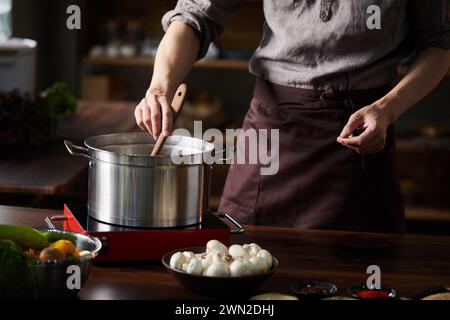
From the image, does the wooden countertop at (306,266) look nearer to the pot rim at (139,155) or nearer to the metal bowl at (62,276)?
the metal bowl at (62,276)

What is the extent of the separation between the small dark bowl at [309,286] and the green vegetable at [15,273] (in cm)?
46

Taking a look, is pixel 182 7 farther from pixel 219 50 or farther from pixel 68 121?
pixel 219 50

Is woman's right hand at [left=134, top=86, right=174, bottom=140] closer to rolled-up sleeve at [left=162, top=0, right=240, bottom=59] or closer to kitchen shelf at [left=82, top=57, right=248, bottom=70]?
rolled-up sleeve at [left=162, top=0, right=240, bottom=59]

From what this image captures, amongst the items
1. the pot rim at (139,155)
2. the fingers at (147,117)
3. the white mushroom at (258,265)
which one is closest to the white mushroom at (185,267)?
the white mushroom at (258,265)

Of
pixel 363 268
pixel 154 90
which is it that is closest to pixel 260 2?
pixel 154 90

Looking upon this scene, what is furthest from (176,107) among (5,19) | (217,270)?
(5,19)

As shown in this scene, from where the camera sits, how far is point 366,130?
179 centimetres

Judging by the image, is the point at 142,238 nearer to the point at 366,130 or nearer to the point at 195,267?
the point at 195,267

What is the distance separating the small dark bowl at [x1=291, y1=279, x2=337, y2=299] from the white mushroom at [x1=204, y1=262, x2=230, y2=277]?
14cm

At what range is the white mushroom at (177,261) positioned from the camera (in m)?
1.45

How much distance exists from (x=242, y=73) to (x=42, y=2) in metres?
1.20

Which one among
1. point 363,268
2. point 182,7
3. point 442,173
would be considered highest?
point 182,7
